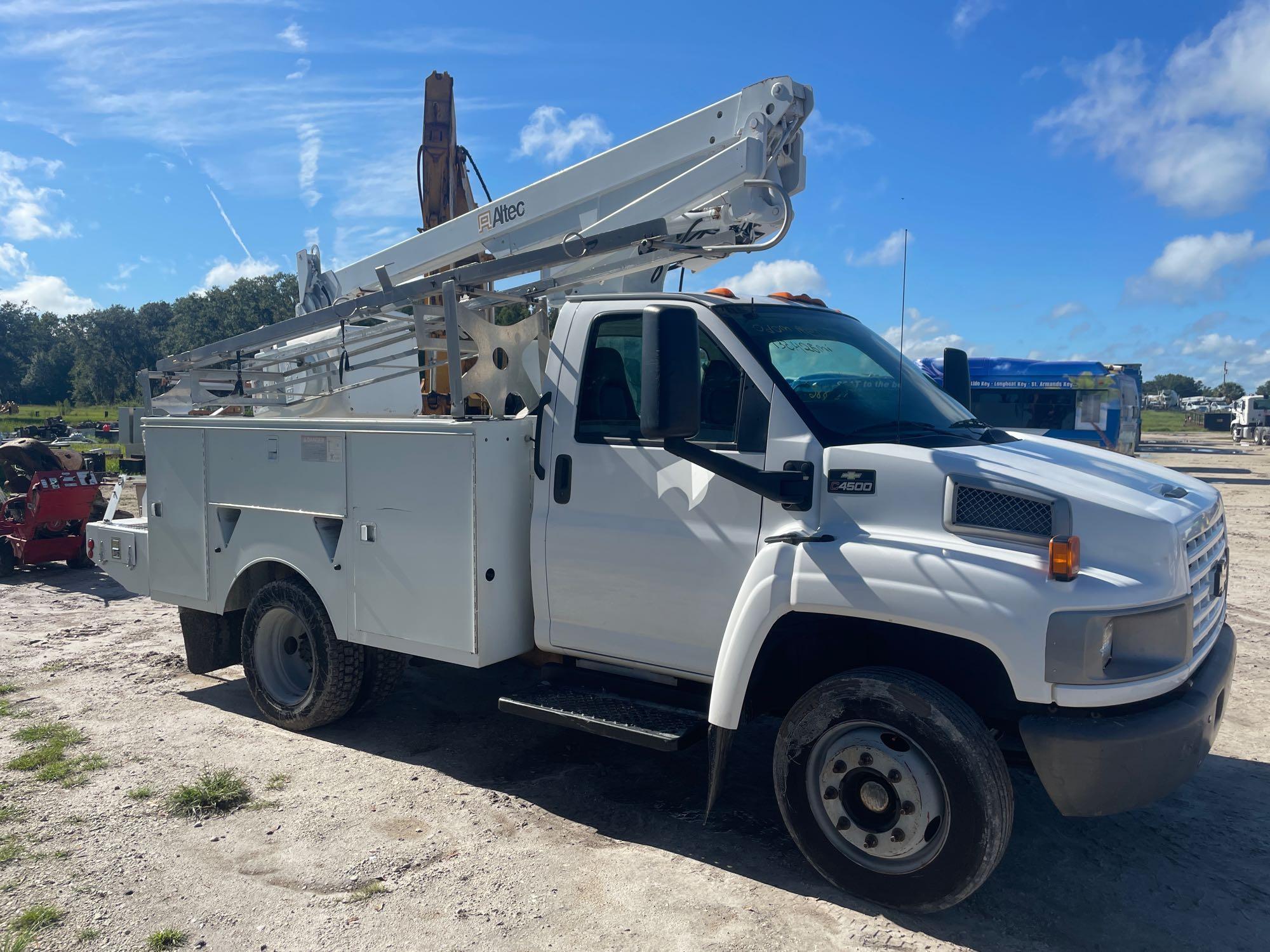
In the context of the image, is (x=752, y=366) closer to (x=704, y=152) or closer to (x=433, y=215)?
(x=704, y=152)

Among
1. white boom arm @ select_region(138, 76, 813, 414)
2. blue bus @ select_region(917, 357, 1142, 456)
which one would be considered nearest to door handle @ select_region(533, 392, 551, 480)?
white boom arm @ select_region(138, 76, 813, 414)

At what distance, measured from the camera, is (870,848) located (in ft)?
11.2

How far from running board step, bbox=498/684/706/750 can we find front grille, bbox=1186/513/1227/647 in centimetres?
197

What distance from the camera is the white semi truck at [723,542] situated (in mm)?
3156

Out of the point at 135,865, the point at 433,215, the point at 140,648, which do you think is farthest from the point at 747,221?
the point at 140,648

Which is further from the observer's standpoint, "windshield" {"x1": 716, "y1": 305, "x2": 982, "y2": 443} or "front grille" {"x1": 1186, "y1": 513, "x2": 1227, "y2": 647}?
"windshield" {"x1": 716, "y1": 305, "x2": 982, "y2": 443}

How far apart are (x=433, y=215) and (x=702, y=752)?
574 cm

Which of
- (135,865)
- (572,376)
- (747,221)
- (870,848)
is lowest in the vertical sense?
(135,865)

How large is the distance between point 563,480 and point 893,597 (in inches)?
65.8

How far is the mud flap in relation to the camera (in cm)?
602

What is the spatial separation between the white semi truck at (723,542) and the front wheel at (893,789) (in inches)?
0.4

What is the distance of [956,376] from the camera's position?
5.07 meters

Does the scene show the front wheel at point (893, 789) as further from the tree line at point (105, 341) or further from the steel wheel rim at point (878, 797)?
the tree line at point (105, 341)

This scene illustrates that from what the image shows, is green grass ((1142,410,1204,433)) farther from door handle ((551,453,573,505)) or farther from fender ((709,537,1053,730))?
fender ((709,537,1053,730))
